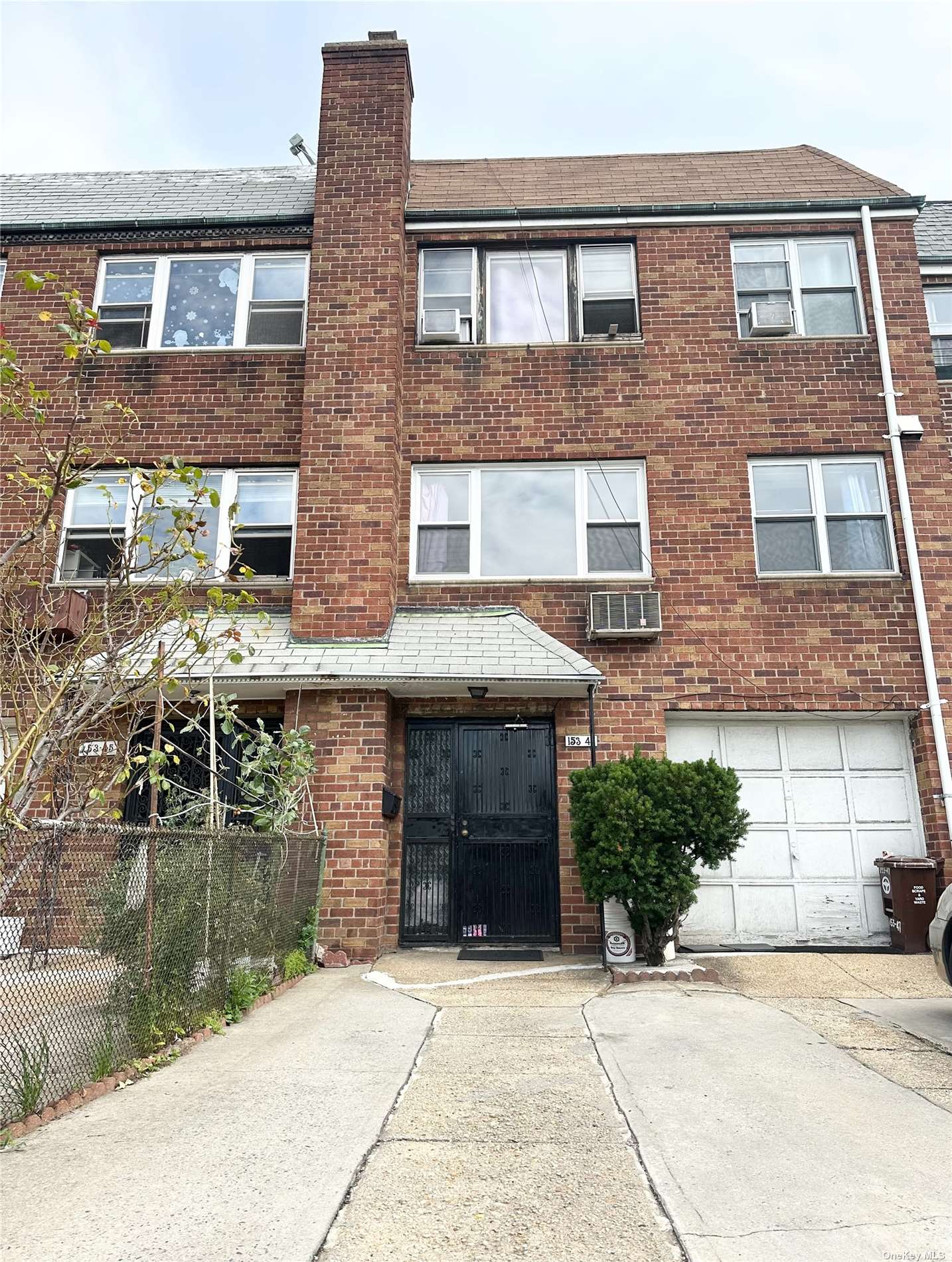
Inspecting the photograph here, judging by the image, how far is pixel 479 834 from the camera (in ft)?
33.6

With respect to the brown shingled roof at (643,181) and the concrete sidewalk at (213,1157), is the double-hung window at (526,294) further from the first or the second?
the concrete sidewalk at (213,1157)

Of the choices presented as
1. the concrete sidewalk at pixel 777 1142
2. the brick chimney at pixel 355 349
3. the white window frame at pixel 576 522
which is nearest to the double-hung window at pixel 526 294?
the brick chimney at pixel 355 349

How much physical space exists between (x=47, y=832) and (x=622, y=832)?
5.05m

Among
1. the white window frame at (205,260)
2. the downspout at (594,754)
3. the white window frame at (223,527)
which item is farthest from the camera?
the white window frame at (205,260)

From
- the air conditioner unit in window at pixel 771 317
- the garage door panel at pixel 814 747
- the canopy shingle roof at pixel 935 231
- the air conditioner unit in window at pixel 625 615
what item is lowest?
the garage door panel at pixel 814 747

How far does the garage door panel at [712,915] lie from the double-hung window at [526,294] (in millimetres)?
Answer: 7058

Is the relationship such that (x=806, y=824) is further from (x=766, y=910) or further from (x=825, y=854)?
(x=766, y=910)

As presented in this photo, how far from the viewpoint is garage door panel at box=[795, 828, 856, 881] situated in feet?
33.9

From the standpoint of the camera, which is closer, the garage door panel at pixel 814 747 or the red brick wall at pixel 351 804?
the red brick wall at pixel 351 804

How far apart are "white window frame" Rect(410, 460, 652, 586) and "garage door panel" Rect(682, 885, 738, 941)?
12.3 ft

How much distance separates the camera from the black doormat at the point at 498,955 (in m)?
9.37

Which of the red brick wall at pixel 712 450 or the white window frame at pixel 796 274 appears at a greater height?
the white window frame at pixel 796 274

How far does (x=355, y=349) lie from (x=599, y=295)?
11.1 ft

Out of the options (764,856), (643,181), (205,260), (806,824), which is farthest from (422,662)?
(643,181)
